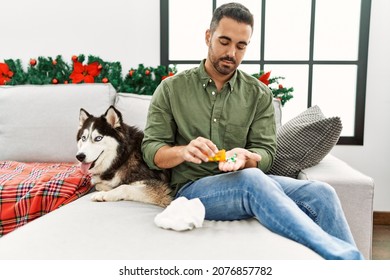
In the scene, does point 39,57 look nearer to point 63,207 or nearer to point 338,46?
point 63,207

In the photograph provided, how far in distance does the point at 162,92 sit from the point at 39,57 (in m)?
1.37

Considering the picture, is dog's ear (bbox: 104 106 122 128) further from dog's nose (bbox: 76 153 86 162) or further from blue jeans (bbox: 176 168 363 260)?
blue jeans (bbox: 176 168 363 260)

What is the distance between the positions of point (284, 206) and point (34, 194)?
100 centimetres

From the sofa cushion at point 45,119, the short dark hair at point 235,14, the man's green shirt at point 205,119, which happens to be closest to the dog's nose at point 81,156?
the man's green shirt at point 205,119

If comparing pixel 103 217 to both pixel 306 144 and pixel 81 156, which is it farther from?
pixel 306 144

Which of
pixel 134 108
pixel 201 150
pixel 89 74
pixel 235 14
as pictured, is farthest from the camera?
pixel 89 74

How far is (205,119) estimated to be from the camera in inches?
57.5

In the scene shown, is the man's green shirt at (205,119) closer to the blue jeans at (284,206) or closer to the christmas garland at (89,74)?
the blue jeans at (284,206)

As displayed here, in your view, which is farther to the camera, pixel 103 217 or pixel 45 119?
pixel 45 119

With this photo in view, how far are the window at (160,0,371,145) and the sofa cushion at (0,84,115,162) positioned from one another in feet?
2.33

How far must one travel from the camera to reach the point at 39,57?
246 centimetres

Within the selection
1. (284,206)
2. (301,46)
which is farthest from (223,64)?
(301,46)

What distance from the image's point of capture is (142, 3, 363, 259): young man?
120 cm

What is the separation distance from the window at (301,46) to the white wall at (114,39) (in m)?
0.08
